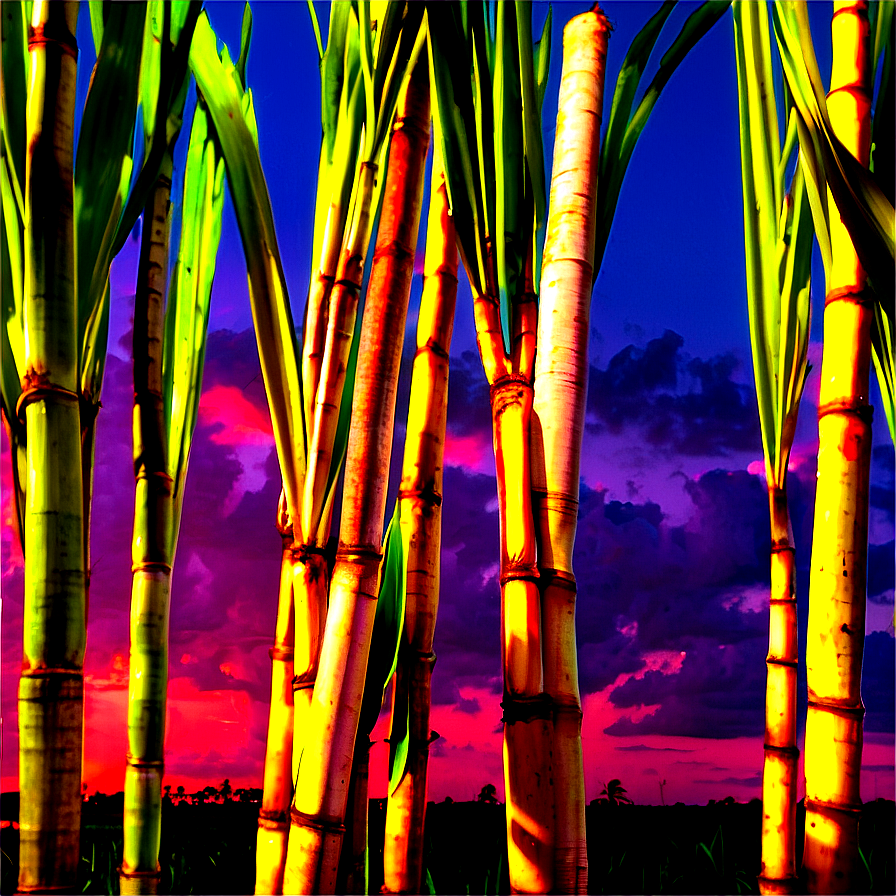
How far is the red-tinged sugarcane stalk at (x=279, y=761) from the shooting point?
2.36 feet

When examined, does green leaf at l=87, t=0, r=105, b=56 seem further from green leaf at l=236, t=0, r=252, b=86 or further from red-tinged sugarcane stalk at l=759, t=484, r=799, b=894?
red-tinged sugarcane stalk at l=759, t=484, r=799, b=894

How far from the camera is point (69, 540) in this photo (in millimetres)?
480

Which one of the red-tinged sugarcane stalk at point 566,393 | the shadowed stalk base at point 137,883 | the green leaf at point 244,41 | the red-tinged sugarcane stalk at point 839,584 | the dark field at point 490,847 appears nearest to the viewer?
the red-tinged sugarcane stalk at point 566,393

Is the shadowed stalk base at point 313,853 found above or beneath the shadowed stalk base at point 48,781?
beneath

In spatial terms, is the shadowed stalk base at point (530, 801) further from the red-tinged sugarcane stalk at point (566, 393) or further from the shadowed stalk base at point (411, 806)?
the shadowed stalk base at point (411, 806)

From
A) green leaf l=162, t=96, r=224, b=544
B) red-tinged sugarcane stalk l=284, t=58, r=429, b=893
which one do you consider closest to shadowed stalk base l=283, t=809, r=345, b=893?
red-tinged sugarcane stalk l=284, t=58, r=429, b=893

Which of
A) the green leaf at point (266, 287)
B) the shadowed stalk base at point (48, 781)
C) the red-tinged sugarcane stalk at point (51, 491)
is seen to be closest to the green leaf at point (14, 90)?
the red-tinged sugarcane stalk at point (51, 491)

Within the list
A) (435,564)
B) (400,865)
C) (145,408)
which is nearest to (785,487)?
(435,564)

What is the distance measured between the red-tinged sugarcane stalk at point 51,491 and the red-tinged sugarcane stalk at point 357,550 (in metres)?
0.15

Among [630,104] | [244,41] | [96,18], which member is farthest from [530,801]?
[244,41]

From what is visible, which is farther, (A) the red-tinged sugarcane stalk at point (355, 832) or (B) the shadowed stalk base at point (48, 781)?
(A) the red-tinged sugarcane stalk at point (355, 832)

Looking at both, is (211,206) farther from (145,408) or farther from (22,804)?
(22,804)

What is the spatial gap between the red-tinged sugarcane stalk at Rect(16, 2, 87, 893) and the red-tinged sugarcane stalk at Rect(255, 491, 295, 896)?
25 centimetres

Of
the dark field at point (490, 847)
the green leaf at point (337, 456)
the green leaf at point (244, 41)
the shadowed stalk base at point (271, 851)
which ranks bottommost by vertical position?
the dark field at point (490, 847)
